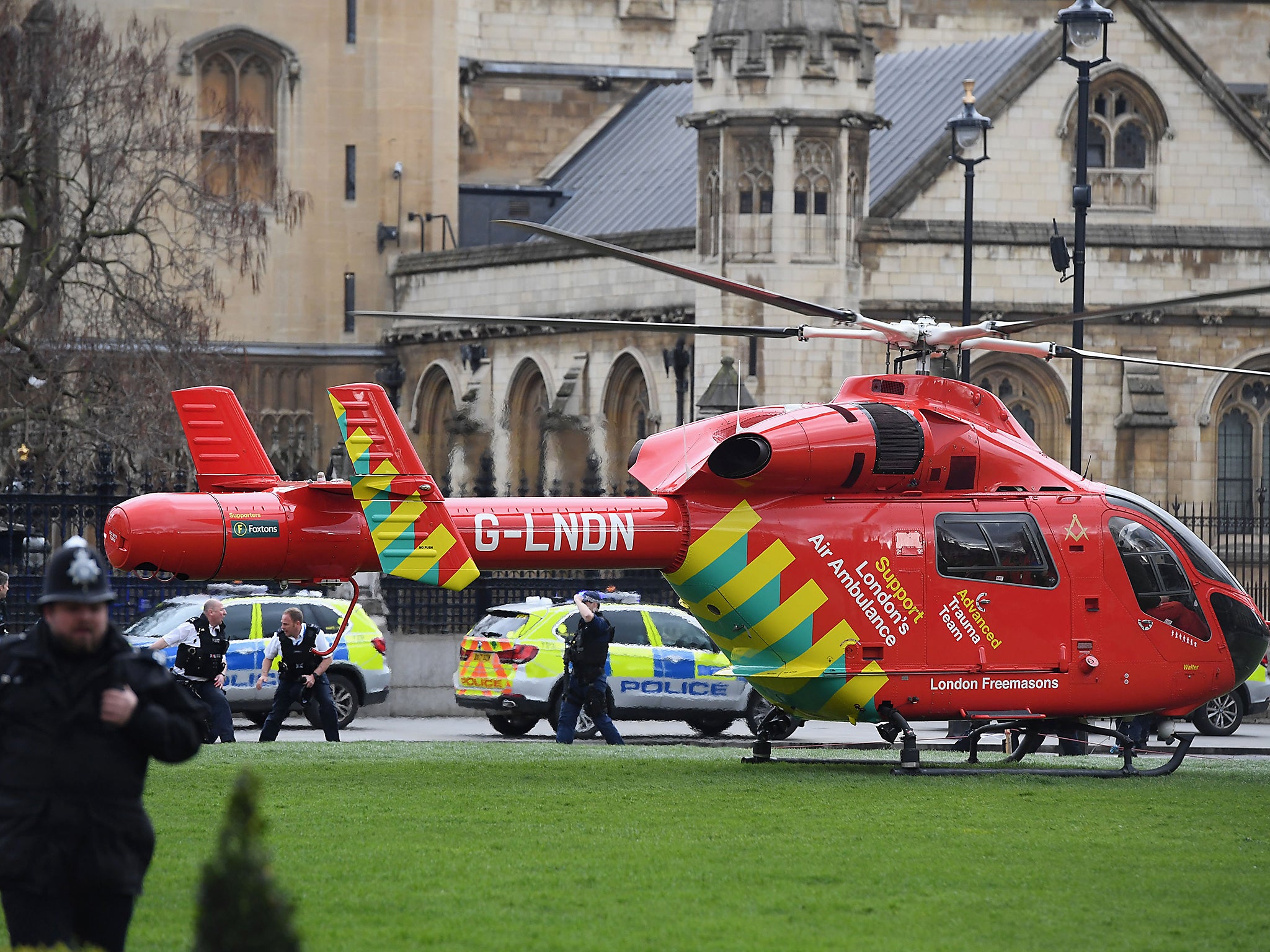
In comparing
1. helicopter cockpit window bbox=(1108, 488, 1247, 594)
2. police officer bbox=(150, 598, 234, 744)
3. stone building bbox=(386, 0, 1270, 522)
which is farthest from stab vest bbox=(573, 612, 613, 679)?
stone building bbox=(386, 0, 1270, 522)

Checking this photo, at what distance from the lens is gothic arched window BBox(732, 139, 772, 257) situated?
40250 millimetres

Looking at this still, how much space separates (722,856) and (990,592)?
5796mm

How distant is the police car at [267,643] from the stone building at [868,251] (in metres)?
9.52

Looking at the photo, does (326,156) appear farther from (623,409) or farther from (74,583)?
(74,583)

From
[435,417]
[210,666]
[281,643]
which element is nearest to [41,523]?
[281,643]

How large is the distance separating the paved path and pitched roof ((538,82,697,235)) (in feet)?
62.8

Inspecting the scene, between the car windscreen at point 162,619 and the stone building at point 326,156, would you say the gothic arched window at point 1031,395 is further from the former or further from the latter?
the car windscreen at point 162,619

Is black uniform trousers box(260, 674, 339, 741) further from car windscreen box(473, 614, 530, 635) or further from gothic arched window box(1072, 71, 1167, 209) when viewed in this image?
gothic arched window box(1072, 71, 1167, 209)

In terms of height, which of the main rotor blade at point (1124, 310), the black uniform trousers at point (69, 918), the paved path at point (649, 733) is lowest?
the paved path at point (649, 733)

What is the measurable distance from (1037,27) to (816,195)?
67.2 ft

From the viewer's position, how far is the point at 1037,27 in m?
58.7

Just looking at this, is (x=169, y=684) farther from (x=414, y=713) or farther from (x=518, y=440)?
(x=518, y=440)

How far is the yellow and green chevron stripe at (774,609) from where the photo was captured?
18.0 meters

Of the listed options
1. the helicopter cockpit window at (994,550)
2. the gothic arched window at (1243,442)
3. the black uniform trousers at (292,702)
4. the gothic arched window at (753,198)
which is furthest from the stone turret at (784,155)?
the helicopter cockpit window at (994,550)
